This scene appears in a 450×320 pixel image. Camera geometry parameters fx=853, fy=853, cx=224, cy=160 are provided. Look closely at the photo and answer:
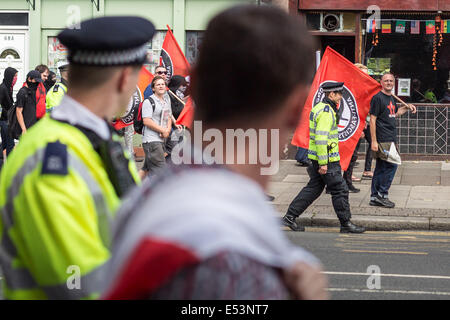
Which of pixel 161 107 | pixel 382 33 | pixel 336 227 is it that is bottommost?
pixel 336 227

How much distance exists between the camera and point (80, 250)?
6.93ft

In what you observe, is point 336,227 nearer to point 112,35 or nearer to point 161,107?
point 161,107

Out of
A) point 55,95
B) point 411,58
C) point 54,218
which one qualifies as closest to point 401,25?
point 411,58

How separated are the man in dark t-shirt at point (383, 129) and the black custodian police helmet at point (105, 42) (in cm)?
958

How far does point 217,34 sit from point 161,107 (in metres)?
9.57

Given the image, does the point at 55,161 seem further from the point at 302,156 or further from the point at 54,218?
the point at 302,156

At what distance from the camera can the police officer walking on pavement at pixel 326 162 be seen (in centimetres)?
984

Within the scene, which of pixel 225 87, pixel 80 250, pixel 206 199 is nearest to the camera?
pixel 206 199

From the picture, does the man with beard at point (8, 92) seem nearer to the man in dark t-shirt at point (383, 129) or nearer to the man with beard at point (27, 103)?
the man with beard at point (27, 103)

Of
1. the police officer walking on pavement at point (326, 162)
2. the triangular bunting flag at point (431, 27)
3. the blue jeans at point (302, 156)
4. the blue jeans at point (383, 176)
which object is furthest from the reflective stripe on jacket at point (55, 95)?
the triangular bunting flag at point (431, 27)

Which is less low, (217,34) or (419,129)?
(217,34)

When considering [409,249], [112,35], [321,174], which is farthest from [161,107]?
[112,35]

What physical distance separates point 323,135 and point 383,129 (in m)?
2.21

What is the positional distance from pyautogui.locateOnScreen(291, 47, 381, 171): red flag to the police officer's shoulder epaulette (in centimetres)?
984
